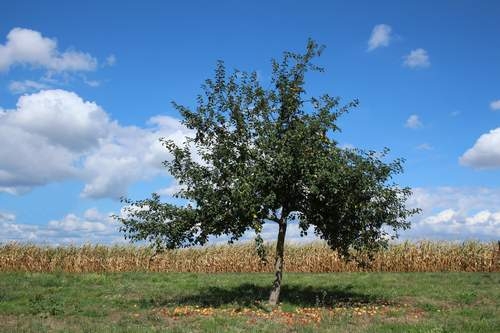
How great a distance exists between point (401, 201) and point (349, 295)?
6.13m

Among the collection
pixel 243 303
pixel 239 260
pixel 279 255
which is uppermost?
pixel 279 255

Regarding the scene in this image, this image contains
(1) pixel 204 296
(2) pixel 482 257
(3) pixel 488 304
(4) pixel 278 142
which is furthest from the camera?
(2) pixel 482 257

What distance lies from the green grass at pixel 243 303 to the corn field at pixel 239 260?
6569 millimetres

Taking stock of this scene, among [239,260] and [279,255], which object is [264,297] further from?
[239,260]

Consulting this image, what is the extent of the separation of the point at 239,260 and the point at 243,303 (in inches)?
766

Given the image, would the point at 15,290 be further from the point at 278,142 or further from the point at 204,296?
the point at 278,142

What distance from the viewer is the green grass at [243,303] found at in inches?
599

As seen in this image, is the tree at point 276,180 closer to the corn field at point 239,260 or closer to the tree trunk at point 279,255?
the tree trunk at point 279,255

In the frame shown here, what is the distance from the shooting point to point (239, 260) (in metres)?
39.1

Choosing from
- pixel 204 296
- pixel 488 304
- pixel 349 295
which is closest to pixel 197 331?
pixel 204 296

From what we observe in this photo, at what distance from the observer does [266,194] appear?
18000 mm

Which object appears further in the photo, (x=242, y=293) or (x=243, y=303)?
(x=242, y=293)

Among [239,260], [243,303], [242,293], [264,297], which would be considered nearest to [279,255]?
[243,303]

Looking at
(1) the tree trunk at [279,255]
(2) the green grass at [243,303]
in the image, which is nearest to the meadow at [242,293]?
(2) the green grass at [243,303]
